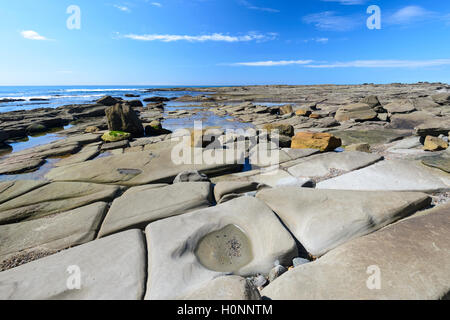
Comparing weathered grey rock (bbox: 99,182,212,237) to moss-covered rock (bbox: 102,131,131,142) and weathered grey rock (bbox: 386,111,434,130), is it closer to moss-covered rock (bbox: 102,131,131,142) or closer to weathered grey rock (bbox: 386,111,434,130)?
moss-covered rock (bbox: 102,131,131,142)

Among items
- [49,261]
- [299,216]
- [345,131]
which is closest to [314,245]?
[299,216]

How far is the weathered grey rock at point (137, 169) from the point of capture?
4.53 meters

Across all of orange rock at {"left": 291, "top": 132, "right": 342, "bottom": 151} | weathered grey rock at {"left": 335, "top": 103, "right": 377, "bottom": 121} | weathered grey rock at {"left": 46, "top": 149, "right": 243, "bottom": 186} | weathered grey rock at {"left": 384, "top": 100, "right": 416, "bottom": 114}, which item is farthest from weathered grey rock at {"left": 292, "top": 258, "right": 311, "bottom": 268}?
weathered grey rock at {"left": 384, "top": 100, "right": 416, "bottom": 114}

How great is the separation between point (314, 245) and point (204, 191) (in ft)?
6.01

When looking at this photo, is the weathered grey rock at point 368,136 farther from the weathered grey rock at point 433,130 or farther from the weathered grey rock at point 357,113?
the weathered grey rock at point 357,113

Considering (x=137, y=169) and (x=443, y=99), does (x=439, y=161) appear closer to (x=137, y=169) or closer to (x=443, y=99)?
(x=137, y=169)

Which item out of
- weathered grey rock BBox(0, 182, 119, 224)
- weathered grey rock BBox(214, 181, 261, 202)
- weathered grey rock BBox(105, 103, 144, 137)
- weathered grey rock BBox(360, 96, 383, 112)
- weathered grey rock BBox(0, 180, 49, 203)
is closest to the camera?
weathered grey rock BBox(0, 182, 119, 224)

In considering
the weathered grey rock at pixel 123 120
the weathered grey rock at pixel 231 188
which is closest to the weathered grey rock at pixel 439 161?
the weathered grey rock at pixel 231 188

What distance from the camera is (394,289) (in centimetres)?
160

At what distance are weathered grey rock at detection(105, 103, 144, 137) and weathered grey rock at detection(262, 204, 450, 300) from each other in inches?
368

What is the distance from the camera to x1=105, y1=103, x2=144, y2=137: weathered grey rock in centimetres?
949

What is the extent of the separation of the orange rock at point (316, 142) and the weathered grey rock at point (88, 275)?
515 centimetres

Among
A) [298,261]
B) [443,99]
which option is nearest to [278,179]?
[298,261]
